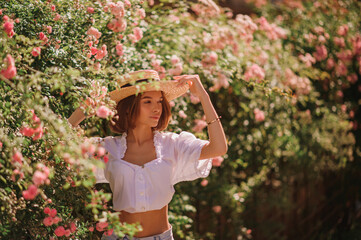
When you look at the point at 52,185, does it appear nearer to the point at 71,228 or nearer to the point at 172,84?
the point at 71,228

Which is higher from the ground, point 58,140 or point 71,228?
point 58,140

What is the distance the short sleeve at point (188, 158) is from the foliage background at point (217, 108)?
50cm

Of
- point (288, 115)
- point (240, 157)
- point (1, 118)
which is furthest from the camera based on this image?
point (288, 115)

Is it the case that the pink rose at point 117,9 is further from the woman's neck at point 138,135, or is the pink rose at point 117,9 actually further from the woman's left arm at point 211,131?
the woman's neck at point 138,135

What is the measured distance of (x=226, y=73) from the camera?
3748mm

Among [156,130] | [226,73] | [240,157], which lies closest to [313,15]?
[240,157]

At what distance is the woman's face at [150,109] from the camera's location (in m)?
2.57

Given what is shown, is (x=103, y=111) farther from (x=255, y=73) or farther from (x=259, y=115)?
(x=259, y=115)

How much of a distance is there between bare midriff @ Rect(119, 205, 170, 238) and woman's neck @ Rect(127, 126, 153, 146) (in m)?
0.39

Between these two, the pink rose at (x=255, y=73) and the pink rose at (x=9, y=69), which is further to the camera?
the pink rose at (x=255, y=73)

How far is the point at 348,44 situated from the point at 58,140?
481 cm

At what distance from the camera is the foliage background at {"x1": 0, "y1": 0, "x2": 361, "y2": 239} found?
6.81ft

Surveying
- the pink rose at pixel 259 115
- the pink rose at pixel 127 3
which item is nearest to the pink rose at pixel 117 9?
the pink rose at pixel 127 3

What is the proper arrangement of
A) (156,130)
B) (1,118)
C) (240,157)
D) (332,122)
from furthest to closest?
1. (332,122)
2. (240,157)
3. (156,130)
4. (1,118)
